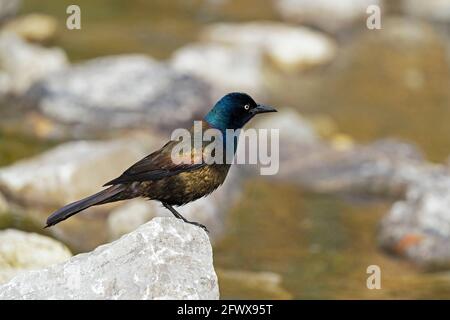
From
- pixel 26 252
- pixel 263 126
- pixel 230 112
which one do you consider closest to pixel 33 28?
pixel 263 126

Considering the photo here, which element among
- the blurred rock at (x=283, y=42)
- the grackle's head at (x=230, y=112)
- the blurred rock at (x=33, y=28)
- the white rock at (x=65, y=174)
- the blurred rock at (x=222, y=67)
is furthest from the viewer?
the blurred rock at (x=283, y=42)

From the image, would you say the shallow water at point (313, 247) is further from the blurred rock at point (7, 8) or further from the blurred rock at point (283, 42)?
the blurred rock at point (7, 8)

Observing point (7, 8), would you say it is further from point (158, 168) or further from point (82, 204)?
point (82, 204)

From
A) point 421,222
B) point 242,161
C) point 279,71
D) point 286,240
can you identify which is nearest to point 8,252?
point 286,240

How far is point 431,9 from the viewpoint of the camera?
20.1m

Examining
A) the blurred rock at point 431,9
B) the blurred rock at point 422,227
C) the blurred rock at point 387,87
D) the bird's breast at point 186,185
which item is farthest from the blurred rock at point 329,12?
the bird's breast at point 186,185

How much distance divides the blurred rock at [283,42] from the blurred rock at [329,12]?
38 cm

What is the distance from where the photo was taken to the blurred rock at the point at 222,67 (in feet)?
56.6

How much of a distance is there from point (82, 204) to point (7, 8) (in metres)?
13.1

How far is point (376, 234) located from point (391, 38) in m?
8.54

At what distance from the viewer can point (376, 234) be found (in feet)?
38.7

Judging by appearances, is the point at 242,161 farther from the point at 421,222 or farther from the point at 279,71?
the point at 279,71

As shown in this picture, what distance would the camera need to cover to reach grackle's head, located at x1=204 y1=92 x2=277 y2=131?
6871mm

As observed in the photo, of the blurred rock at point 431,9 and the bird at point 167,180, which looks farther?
the blurred rock at point 431,9
